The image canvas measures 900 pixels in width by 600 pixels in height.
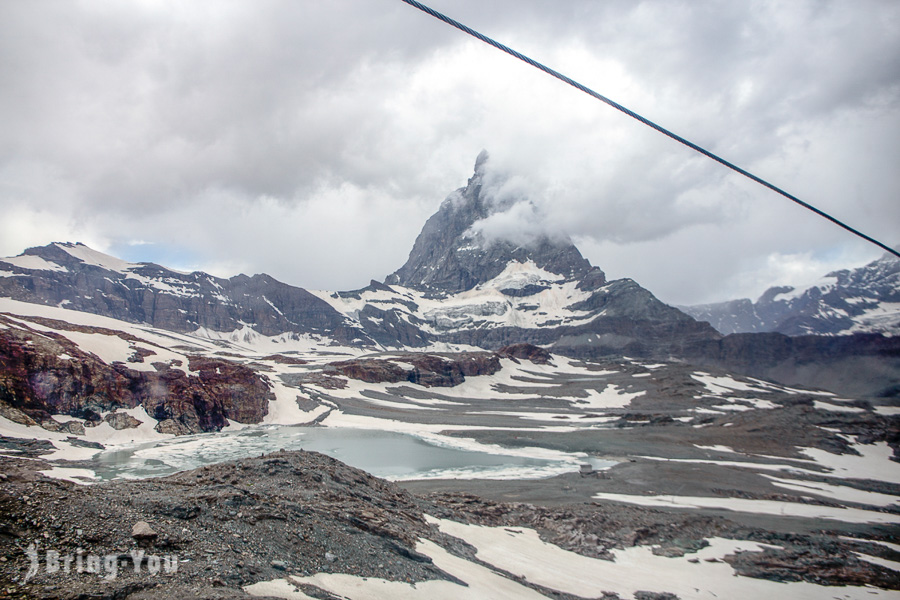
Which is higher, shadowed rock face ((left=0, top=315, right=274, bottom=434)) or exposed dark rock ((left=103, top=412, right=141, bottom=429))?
shadowed rock face ((left=0, top=315, right=274, bottom=434))

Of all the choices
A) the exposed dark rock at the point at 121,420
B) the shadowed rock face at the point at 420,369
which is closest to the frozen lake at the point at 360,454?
the exposed dark rock at the point at 121,420

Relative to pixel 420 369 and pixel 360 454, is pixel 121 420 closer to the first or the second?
pixel 360 454

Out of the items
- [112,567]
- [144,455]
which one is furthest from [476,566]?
[144,455]

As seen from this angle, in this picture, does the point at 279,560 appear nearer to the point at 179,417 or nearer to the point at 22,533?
the point at 22,533

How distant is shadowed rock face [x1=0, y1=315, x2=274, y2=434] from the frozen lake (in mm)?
4507

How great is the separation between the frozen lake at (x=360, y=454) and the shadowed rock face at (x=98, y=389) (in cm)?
451

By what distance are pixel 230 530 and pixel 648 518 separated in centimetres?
2343

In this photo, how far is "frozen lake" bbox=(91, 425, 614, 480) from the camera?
42219 mm

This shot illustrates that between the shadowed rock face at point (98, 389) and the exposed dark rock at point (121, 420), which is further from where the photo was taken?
the exposed dark rock at point (121, 420)

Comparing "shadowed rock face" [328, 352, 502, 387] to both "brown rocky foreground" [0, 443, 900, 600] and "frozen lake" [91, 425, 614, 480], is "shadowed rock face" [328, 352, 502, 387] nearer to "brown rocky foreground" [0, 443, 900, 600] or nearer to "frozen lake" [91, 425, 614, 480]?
"frozen lake" [91, 425, 614, 480]

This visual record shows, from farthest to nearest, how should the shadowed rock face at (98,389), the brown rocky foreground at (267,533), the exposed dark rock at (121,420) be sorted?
the exposed dark rock at (121,420) → the shadowed rock face at (98,389) → the brown rocky foreground at (267,533)

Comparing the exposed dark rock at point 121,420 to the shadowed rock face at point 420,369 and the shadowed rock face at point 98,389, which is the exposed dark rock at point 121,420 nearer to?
the shadowed rock face at point 98,389

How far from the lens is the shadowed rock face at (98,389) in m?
44.1

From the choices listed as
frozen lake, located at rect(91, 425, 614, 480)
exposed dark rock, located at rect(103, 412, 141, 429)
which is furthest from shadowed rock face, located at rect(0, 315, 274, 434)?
frozen lake, located at rect(91, 425, 614, 480)
